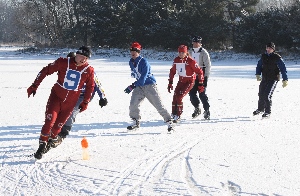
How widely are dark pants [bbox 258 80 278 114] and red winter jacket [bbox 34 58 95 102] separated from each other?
5.28 meters

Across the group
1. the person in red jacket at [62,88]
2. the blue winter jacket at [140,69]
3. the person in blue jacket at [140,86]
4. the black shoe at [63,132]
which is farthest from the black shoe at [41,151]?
the blue winter jacket at [140,69]

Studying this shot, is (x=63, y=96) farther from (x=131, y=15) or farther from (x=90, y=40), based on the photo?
(x=90, y=40)

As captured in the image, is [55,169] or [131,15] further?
[131,15]

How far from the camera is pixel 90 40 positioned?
170 feet

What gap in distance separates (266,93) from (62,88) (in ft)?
18.6

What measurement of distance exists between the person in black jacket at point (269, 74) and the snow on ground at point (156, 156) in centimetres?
42

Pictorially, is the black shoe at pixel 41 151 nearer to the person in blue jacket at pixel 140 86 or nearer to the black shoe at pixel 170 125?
the person in blue jacket at pixel 140 86

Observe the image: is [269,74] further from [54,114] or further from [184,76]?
[54,114]

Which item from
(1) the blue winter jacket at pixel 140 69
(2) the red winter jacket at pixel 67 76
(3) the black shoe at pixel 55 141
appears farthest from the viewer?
(1) the blue winter jacket at pixel 140 69

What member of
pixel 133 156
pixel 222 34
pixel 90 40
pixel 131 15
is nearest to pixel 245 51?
pixel 222 34

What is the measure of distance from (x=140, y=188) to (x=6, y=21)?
139652 millimetres

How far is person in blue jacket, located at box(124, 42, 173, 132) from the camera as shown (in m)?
8.23

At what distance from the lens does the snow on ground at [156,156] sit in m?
5.24

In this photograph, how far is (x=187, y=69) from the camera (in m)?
9.34
